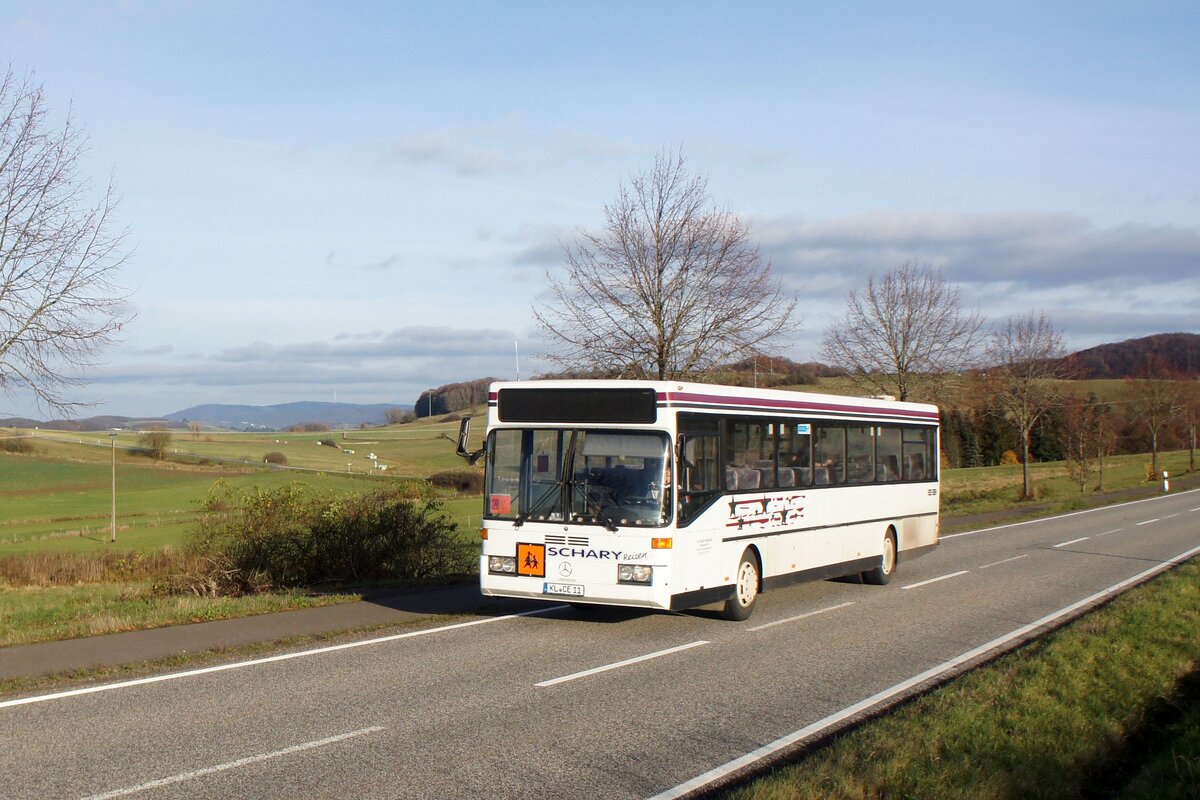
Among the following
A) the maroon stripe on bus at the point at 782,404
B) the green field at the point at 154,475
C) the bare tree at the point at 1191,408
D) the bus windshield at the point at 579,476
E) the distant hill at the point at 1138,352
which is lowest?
the green field at the point at 154,475

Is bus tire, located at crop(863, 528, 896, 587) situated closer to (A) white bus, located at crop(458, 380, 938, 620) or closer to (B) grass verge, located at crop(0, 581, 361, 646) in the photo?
(A) white bus, located at crop(458, 380, 938, 620)

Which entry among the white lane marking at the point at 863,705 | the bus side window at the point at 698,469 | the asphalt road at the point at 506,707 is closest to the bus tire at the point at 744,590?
the asphalt road at the point at 506,707

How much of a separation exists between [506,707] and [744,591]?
17.2ft

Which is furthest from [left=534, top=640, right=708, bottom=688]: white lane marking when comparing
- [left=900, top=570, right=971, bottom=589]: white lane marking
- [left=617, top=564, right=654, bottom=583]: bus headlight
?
[left=900, top=570, right=971, bottom=589]: white lane marking

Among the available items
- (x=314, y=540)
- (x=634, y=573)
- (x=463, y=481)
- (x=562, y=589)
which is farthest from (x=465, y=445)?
(x=463, y=481)

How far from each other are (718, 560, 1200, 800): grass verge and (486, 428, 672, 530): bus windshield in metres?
3.73

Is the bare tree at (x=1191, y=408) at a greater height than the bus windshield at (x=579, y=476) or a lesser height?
greater

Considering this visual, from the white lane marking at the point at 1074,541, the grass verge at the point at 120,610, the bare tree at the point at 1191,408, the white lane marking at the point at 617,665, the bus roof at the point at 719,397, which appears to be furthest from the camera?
the bare tree at the point at 1191,408

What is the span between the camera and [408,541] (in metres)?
17.4

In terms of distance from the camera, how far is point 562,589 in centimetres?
1155

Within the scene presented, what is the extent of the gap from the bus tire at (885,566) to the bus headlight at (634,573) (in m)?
6.63

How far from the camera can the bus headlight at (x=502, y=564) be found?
11.8 meters

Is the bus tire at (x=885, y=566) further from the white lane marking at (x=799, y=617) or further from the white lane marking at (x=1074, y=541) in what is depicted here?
the white lane marking at (x=1074, y=541)

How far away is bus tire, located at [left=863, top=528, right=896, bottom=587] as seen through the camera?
1691 cm
